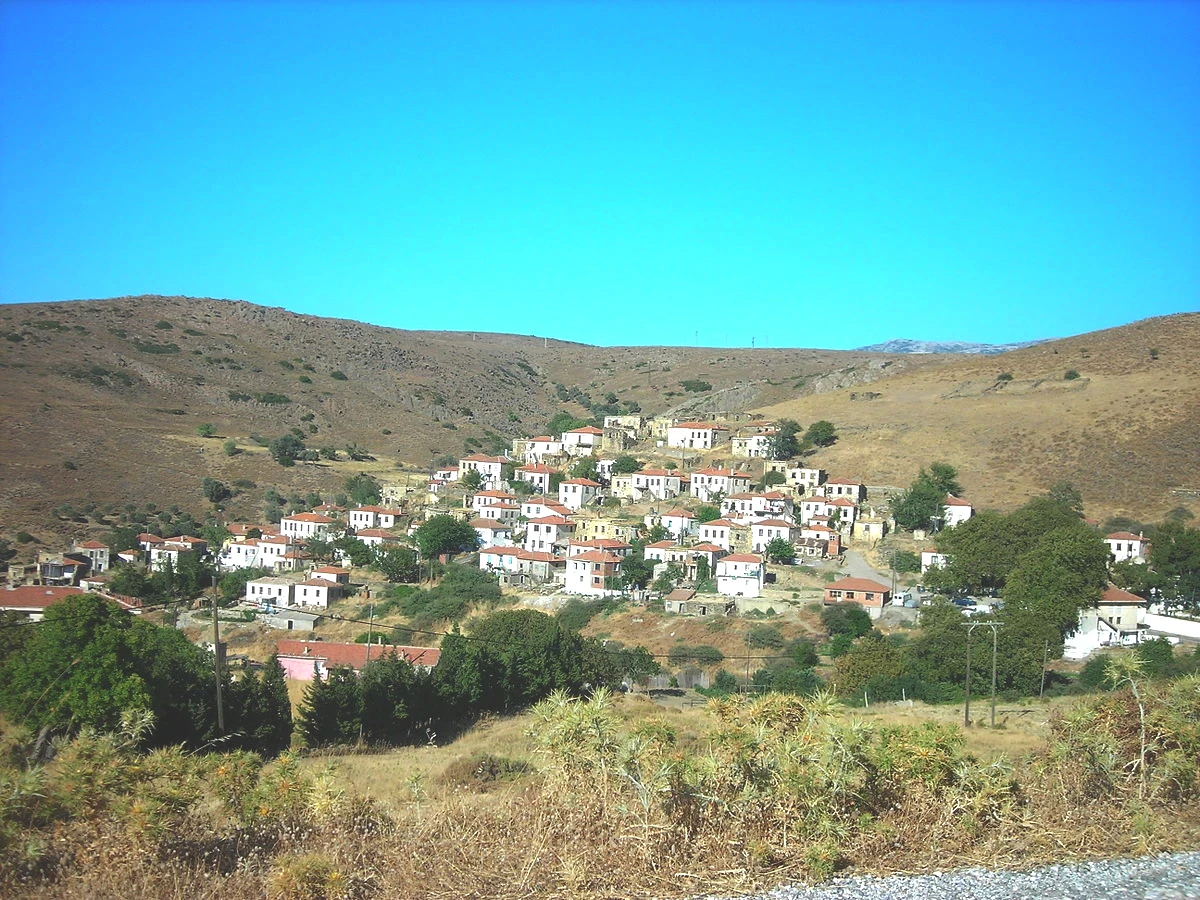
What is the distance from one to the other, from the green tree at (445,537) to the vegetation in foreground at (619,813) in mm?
37359

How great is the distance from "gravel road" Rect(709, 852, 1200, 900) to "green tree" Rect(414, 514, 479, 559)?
39961 mm

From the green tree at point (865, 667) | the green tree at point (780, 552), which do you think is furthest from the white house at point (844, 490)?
the green tree at point (865, 667)

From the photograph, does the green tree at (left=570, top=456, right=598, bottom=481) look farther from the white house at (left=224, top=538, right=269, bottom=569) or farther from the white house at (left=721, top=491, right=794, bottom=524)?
the white house at (left=224, top=538, right=269, bottom=569)

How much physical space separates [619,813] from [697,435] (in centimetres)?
5519

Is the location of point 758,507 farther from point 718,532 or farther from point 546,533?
point 546,533

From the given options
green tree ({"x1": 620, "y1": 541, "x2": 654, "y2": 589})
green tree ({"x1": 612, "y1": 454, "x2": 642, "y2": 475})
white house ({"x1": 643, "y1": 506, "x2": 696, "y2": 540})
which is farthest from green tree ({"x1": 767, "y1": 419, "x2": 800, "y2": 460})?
green tree ({"x1": 620, "y1": 541, "x2": 654, "y2": 589})

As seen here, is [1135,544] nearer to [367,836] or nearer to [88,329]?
[367,836]

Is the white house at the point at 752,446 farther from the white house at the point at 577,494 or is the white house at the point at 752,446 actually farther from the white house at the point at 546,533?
the white house at the point at 546,533

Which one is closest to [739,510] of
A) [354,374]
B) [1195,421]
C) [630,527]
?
[630,527]

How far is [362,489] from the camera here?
58.1 metres

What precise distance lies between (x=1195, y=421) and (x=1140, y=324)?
23.5 metres

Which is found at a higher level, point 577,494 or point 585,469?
point 585,469

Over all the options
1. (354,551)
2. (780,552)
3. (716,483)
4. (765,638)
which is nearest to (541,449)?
(716,483)

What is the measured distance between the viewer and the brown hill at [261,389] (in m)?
54.3
